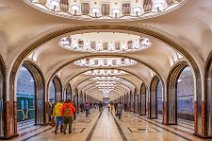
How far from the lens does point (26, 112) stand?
86.7ft

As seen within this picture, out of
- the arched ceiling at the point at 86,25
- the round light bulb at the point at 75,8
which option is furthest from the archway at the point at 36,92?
the round light bulb at the point at 75,8

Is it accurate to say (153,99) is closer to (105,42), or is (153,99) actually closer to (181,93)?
(181,93)

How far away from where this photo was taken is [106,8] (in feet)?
44.3

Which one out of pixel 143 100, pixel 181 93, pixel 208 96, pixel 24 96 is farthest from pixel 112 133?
pixel 143 100

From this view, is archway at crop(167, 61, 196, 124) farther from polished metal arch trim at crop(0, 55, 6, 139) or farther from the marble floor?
polished metal arch trim at crop(0, 55, 6, 139)

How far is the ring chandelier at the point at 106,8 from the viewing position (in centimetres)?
1232

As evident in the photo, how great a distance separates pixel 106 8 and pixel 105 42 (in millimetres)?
7805

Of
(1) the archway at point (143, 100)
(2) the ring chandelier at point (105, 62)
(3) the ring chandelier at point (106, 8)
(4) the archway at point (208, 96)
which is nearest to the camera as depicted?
(3) the ring chandelier at point (106, 8)

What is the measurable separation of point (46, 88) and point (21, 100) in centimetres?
422

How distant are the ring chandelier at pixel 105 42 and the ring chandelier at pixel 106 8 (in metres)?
6.33

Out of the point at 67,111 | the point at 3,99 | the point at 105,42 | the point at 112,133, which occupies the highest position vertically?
the point at 105,42

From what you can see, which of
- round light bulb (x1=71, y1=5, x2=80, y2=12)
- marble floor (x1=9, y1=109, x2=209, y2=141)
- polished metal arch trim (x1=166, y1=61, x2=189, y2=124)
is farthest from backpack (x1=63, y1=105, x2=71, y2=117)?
polished metal arch trim (x1=166, y1=61, x2=189, y2=124)

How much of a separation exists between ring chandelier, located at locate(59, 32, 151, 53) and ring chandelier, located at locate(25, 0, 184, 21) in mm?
6332

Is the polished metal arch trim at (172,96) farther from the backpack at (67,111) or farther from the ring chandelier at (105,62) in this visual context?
the backpack at (67,111)
